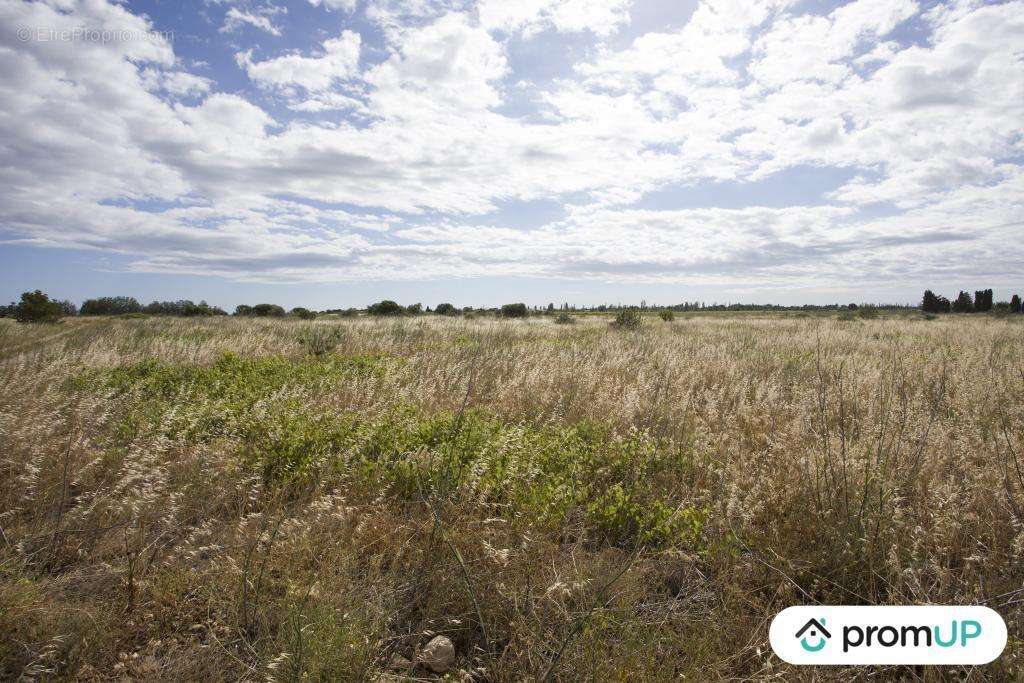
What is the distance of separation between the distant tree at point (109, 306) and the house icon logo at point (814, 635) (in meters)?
60.2

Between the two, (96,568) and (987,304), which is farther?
(987,304)

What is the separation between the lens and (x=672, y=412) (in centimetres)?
577

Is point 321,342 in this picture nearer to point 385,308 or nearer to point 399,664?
point 399,664

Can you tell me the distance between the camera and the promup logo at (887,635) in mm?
2217

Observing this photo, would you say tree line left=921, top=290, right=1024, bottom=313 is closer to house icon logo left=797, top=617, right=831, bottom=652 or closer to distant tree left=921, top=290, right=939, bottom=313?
distant tree left=921, top=290, right=939, bottom=313

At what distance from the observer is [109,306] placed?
4862 cm

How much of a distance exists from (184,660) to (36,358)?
10.0 m

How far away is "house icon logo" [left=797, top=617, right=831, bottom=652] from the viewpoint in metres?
2.32

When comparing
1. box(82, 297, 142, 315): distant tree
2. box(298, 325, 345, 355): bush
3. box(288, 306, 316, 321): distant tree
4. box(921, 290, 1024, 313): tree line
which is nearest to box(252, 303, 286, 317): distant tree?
box(288, 306, 316, 321): distant tree

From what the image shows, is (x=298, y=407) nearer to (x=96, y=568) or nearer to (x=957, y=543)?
(x=96, y=568)

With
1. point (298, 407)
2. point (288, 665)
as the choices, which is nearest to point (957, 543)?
point (288, 665)

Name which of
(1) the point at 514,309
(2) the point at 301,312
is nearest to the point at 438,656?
(1) the point at 514,309

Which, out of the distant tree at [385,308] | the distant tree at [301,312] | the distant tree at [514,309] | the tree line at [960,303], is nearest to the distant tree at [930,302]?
the tree line at [960,303]

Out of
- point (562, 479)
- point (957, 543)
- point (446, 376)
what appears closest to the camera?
point (957, 543)
